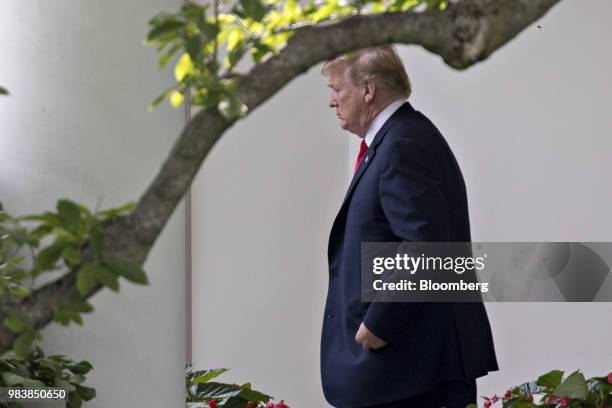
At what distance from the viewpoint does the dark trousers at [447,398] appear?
9.37 ft

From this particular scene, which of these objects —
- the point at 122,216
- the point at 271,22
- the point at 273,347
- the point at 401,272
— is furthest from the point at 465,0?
the point at 273,347

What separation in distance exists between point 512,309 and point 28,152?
9.39 ft

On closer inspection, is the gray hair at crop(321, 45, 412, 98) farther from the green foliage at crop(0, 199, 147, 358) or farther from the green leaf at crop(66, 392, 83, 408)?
the green foliage at crop(0, 199, 147, 358)

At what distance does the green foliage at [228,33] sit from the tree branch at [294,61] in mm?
21

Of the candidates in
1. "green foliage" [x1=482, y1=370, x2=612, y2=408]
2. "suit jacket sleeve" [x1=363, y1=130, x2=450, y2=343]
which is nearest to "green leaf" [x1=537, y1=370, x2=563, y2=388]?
"green foliage" [x1=482, y1=370, x2=612, y2=408]

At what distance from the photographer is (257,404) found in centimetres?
338

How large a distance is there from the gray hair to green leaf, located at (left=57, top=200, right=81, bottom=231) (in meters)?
1.92

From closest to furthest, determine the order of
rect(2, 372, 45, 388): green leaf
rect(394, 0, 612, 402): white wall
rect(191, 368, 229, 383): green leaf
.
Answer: rect(2, 372, 45, 388): green leaf, rect(191, 368, 229, 383): green leaf, rect(394, 0, 612, 402): white wall

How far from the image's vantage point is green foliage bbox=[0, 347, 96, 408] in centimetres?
224

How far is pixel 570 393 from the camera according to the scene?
9.25 ft

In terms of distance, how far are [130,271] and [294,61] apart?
283mm

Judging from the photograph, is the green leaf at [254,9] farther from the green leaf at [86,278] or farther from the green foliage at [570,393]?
the green foliage at [570,393]

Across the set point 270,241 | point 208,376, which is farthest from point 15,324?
point 270,241

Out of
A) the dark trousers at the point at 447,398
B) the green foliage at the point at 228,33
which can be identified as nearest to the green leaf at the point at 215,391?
the dark trousers at the point at 447,398
